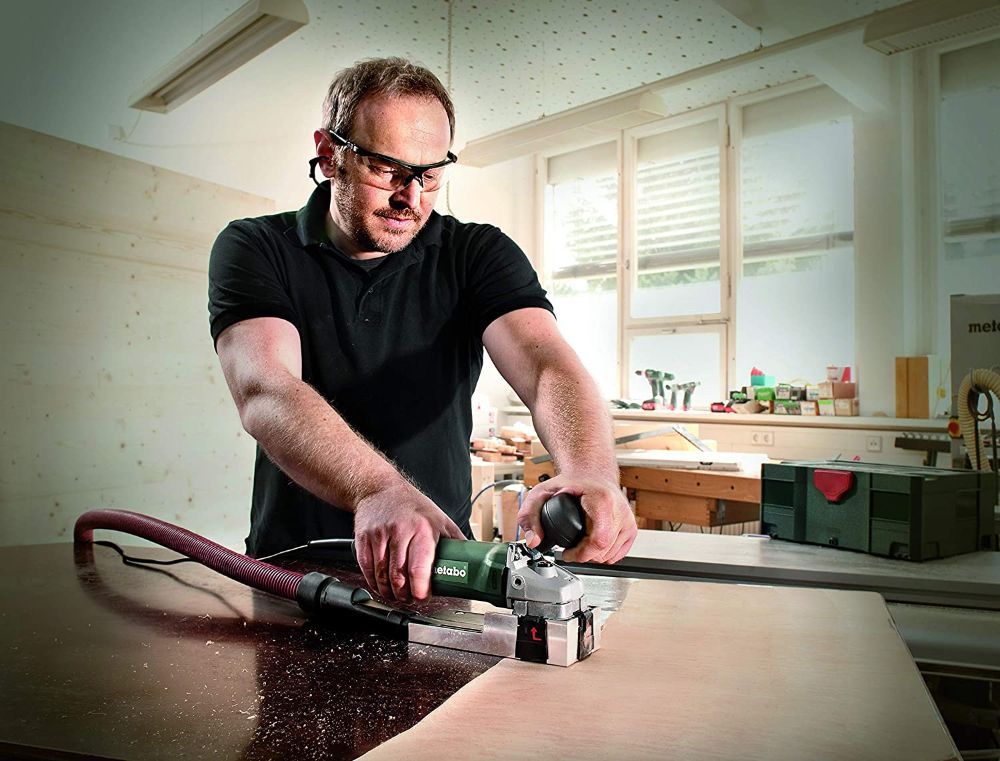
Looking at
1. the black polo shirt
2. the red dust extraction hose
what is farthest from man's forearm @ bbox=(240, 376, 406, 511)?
the black polo shirt

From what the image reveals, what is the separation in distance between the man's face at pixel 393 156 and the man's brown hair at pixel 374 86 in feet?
0.05

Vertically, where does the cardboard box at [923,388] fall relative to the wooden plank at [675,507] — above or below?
above

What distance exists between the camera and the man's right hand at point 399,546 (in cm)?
83

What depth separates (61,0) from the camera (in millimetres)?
3029

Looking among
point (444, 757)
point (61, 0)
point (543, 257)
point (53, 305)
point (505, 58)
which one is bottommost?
point (444, 757)

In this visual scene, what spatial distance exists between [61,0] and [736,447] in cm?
411

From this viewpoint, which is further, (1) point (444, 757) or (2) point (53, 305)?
(2) point (53, 305)

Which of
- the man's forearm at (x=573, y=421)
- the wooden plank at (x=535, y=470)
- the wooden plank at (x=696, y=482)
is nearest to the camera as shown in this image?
the man's forearm at (x=573, y=421)

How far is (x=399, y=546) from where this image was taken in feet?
2.72

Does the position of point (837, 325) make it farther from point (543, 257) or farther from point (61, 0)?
point (61, 0)

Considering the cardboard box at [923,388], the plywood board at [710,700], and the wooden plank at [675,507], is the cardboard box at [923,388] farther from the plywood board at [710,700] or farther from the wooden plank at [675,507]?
the plywood board at [710,700]

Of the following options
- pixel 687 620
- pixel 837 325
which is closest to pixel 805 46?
pixel 837 325

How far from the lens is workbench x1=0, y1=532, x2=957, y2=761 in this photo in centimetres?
63

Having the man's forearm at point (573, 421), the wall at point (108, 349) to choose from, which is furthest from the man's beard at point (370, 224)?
the wall at point (108, 349)
